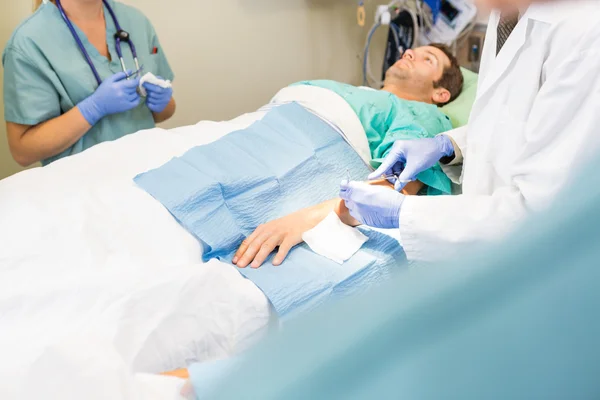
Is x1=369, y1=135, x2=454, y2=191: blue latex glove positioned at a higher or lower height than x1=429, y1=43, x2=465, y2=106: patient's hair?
higher

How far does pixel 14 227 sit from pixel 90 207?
7.0 inches

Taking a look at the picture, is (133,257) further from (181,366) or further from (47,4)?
(47,4)

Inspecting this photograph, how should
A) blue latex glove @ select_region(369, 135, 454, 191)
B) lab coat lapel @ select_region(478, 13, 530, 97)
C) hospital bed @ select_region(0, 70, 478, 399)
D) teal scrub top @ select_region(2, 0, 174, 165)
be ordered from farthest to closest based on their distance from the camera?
teal scrub top @ select_region(2, 0, 174, 165) < blue latex glove @ select_region(369, 135, 454, 191) < lab coat lapel @ select_region(478, 13, 530, 97) < hospital bed @ select_region(0, 70, 478, 399)

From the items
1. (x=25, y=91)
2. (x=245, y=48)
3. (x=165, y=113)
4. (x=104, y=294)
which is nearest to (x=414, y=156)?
(x=104, y=294)

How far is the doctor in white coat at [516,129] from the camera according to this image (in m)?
1.04

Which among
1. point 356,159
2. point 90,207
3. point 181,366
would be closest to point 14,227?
point 90,207

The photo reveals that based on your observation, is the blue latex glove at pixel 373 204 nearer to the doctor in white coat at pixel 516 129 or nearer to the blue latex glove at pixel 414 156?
the doctor in white coat at pixel 516 129

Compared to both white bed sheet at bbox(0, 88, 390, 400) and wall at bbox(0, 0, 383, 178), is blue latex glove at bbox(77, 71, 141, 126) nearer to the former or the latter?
white bed sheet at bbox(0, 88, 390, 400)

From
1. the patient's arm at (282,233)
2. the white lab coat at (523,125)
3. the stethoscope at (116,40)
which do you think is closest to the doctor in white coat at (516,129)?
the white lab coat at (523,125)

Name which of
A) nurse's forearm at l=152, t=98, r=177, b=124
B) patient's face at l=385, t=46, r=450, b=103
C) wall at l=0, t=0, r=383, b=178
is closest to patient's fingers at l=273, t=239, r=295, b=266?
nurse's forearm at l=152, t=98, r=177, b=124

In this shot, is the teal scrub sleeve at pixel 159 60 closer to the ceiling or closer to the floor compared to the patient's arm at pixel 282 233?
closer to the ceiling

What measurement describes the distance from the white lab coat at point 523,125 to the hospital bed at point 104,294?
42 centimetres

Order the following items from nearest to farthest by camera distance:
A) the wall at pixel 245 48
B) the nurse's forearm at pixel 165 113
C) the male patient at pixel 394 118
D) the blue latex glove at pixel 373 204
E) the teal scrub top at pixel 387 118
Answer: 1. the blue latex glove at pixel 373 204
2. the male patient at pixel 394 118
3. the teal scrub top at pixel 387 118
4. the nurse's forearm at pixel 165 113
5. the wall at pixel 245 48

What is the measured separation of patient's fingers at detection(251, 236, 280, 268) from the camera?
135 centimetres
